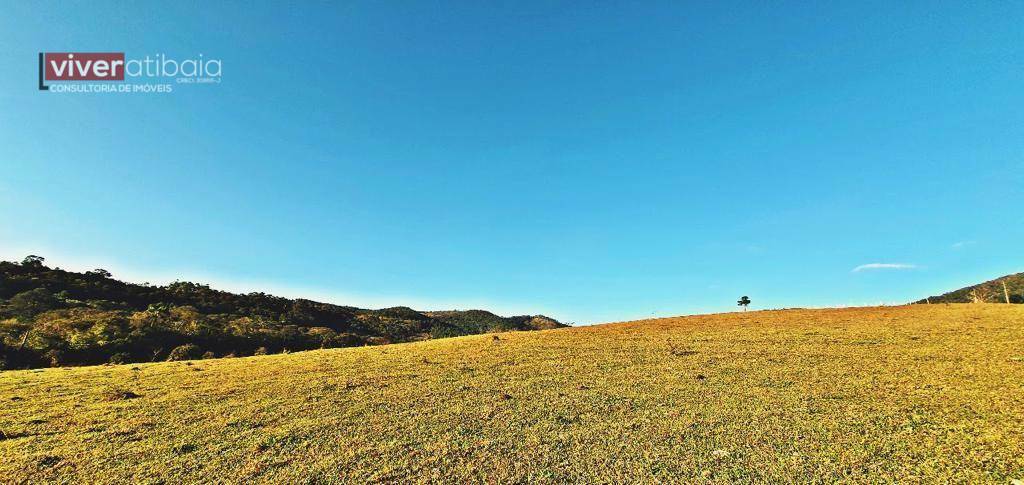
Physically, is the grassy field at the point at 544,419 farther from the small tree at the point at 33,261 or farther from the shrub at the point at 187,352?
the small tree at the point at 33,261

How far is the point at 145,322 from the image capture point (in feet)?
150

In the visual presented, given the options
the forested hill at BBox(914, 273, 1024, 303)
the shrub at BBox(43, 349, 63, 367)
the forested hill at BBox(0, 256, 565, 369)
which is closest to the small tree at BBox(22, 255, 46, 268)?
the forested hill at BBox(0, 256, 565, 369)

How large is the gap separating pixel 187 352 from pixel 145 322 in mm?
13469

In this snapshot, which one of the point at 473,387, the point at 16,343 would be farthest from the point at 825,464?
the point at 16,343

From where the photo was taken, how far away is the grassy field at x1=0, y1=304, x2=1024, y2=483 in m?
7.25

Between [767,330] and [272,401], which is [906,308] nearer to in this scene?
[767,330]

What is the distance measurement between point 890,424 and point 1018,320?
88.4ft

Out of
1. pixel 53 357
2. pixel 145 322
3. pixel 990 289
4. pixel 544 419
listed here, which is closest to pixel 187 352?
pixel 53 357

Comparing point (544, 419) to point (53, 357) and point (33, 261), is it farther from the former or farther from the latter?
point (33, 261)

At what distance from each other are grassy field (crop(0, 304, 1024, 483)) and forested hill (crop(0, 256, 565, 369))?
79.3 feet

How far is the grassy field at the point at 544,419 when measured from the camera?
23.8ft

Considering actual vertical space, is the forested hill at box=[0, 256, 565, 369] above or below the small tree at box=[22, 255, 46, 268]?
below

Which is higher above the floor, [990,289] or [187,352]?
[187,352]

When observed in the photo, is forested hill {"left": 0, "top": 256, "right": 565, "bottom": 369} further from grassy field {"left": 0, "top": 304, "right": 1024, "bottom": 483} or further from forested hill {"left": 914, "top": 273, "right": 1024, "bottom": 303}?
forested hill {"left": 914, "top": 273, "right": 1024, "bottom": 303}
